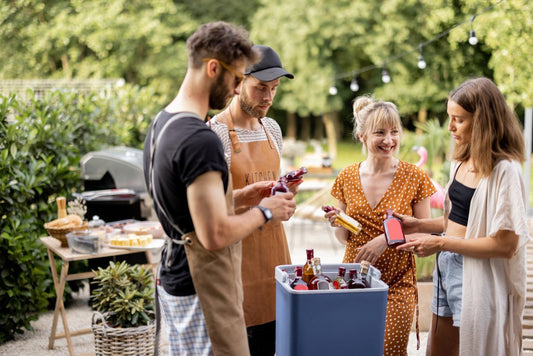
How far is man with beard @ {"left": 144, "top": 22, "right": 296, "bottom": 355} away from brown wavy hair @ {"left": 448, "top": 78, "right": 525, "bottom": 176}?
2.85 ft

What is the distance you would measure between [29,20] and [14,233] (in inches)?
793

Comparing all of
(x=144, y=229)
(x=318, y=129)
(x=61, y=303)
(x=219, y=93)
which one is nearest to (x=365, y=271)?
(x=219, y=93)

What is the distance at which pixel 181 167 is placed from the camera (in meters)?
1.79

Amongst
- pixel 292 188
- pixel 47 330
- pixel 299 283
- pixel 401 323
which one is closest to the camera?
pixel 299 283

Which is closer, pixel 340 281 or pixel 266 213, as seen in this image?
pixel 266 213

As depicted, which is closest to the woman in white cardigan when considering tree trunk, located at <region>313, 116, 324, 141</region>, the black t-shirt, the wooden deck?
the black t-shirt

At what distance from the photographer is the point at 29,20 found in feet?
73.0

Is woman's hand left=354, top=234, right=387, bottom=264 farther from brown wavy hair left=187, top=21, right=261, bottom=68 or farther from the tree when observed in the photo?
the tree

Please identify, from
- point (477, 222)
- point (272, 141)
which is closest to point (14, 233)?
point (272, 141)

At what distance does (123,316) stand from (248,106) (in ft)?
5.75

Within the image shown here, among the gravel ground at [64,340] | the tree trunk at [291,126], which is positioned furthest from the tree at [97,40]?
the gravel ground at [64,340]

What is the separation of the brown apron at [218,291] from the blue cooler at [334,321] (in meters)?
0.25

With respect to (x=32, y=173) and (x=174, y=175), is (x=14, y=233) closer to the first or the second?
(x=32, y=173)

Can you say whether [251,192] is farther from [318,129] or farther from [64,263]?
[318,129]
